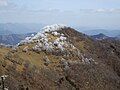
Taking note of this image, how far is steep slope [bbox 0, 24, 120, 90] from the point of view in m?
124

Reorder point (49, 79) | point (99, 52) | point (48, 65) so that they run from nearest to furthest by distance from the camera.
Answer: point (49, 79) → point (48, 65) → point (99, 52)

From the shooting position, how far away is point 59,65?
489 ft

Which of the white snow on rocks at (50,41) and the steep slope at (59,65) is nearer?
the steep slope at (59,65)

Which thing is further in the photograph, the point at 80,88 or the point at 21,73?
the point at 80,88

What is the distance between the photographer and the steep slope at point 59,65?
124m

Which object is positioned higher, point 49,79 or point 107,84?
point 49,79

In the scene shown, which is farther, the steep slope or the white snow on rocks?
the white snow on rocks

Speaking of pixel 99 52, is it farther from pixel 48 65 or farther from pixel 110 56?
pixel 48 65

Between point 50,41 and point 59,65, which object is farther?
point 50,41

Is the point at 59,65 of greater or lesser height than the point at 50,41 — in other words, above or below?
below

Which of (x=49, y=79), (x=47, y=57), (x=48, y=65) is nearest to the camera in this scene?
(x=49, y=79)

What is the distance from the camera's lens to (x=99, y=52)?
196 meters

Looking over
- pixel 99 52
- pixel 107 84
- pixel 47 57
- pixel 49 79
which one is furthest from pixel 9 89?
pixel 99 52

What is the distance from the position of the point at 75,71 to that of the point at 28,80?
118 feet
